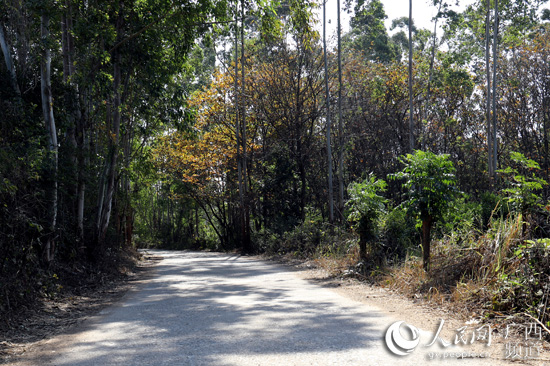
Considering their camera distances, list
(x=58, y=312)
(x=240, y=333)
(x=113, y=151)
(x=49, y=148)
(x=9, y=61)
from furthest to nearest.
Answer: (x=113, y=151)
(x=49, y=148)
(x=9, y=61)
(x=58, y=312)
(x=240, y=333)

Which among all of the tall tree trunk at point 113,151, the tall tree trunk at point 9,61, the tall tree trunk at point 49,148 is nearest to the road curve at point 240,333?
the tall tree trunk at point 49,148

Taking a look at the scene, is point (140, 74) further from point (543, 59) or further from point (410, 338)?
point (543, 59)

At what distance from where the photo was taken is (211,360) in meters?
5.22

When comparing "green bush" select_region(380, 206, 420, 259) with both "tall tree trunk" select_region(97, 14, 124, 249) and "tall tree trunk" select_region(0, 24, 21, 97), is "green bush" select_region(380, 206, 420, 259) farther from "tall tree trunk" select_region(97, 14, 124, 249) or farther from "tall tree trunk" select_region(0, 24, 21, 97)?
"tall tree trunk" select_region(0, 24, 21, 97)

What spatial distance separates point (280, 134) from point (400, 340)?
22625 millimetres

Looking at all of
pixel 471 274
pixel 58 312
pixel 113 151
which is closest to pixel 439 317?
pixel 471 274

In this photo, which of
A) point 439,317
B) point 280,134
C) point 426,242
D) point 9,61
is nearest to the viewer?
point 439,317

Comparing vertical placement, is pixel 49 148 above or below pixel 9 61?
below

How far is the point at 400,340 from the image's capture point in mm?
5941

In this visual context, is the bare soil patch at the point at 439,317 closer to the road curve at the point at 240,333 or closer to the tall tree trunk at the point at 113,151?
the road curve at the point at 240,333

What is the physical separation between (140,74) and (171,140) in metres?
15.7

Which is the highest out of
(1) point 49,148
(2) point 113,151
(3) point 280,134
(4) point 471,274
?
(3) point 280,134

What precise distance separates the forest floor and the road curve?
51cm

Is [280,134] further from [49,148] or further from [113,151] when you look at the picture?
[49,148]
